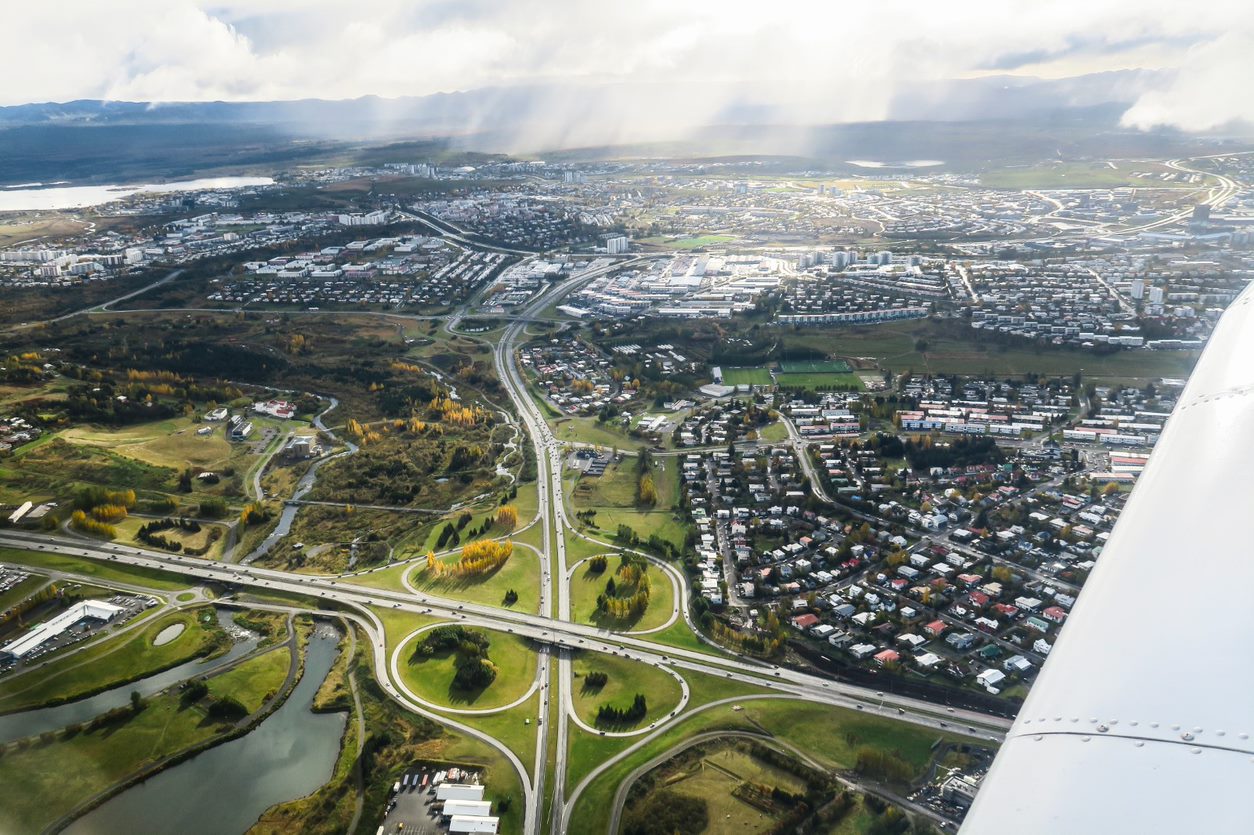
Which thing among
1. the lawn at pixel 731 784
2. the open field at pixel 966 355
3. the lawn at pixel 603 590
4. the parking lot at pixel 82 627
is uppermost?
the open field at pixel 966 355

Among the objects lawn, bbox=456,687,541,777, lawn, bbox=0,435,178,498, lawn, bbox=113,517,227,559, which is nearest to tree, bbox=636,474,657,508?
lawn, bbox=456,687,541,777

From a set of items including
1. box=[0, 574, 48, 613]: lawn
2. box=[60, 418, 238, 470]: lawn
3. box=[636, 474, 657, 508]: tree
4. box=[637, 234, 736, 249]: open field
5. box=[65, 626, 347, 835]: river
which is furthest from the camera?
box=[637, 234, 736, 249]: open field

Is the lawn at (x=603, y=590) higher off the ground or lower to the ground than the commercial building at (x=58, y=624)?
higher

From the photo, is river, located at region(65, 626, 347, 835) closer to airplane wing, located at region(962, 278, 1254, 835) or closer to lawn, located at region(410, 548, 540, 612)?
lawn, located at region(410, 548, 540, 612)

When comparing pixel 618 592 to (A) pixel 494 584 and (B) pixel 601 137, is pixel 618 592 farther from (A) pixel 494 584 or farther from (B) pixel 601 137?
(B) pixel 601 137

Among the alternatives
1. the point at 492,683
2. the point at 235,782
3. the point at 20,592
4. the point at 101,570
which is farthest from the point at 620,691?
the point at 20,592

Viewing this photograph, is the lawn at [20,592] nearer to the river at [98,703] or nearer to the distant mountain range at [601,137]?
the river at [98,703]

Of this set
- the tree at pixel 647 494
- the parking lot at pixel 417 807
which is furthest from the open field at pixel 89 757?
the tree at pixel 647 494
